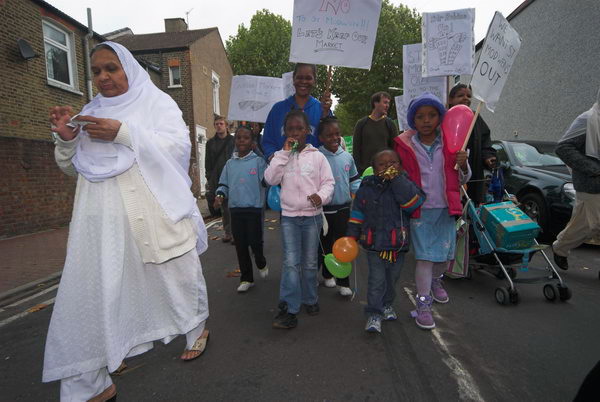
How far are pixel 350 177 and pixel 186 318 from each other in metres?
2.22

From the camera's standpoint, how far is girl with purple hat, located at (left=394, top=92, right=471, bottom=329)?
300 cm

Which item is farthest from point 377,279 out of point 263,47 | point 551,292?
point 263,47

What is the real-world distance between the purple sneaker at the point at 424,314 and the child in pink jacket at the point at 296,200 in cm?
98

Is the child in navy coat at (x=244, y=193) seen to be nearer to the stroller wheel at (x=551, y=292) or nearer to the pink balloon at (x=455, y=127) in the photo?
the pink balloon at (x=455, y=127)

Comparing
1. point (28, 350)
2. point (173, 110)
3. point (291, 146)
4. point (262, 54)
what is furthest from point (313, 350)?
point (262, 54)

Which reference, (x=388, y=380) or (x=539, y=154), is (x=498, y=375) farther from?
(x=539, y=154)

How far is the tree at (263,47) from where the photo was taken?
89.0 ft

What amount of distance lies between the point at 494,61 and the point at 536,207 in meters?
3.96

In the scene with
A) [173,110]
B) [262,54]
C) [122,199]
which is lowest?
[122,199]

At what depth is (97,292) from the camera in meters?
2.05

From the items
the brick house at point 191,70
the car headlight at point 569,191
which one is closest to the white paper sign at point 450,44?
the car headlight at point 569,191

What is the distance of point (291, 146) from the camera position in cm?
308

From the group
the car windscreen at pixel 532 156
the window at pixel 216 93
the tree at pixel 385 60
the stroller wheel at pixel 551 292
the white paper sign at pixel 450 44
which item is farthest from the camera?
the tree at pixel 385 60

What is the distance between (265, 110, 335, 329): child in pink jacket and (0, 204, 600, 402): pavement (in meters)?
0.35
